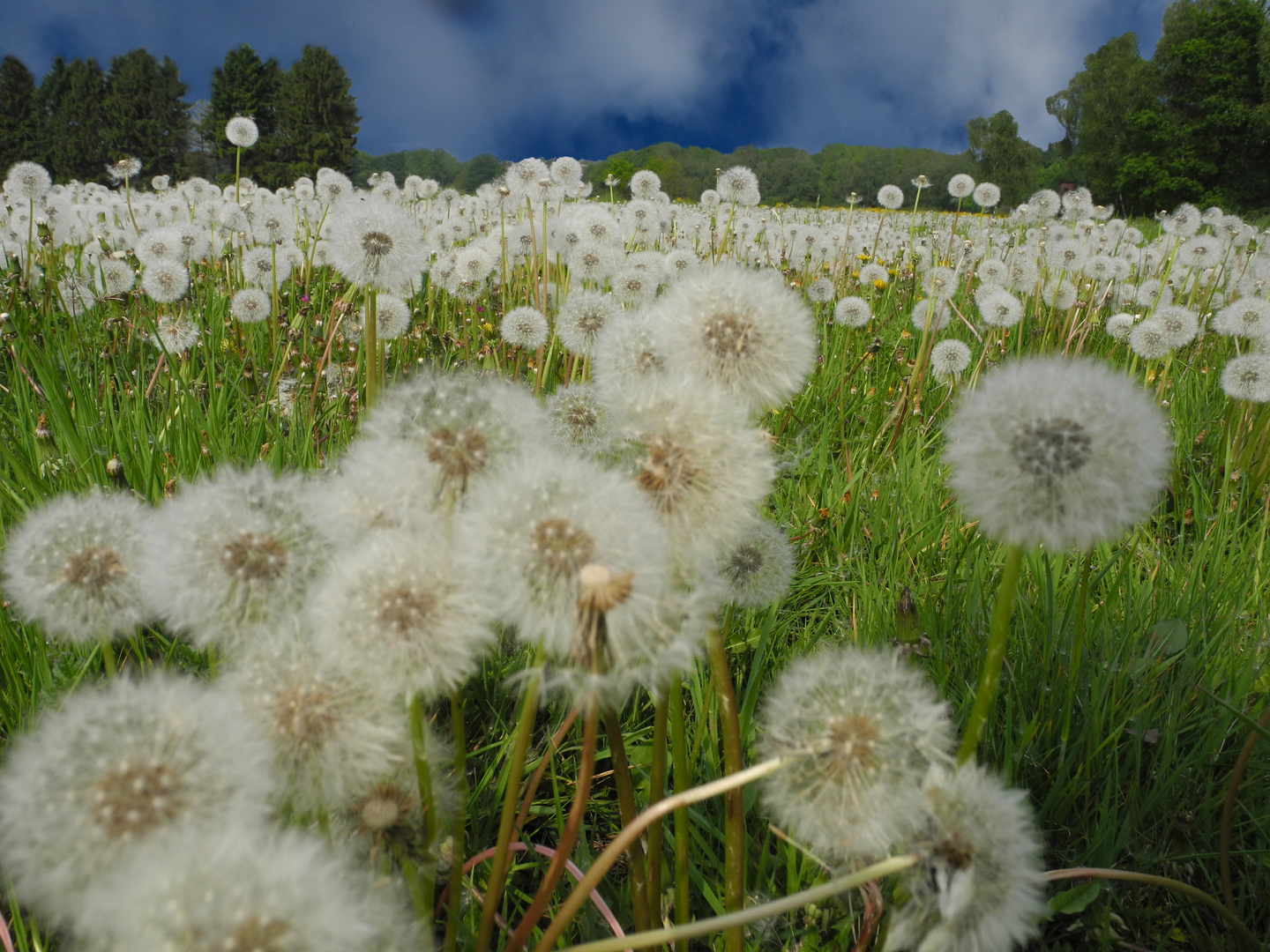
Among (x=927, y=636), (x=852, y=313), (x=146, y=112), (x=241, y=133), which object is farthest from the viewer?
(x=146, y=112)

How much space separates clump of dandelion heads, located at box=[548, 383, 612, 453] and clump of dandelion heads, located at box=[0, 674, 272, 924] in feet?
2.67

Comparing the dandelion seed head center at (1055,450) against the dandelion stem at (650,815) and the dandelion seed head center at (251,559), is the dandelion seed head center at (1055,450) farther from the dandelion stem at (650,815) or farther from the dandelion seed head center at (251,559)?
the dandelion seed head center at (251,559)

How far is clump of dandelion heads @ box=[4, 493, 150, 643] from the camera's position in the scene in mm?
1214

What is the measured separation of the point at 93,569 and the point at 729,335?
3.81ft

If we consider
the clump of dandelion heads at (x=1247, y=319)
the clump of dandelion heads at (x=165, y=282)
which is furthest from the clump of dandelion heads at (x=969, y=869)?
the clump of dandelion heads at (x=165, y=282)

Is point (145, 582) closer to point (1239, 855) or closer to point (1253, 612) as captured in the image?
point (1239, 855)

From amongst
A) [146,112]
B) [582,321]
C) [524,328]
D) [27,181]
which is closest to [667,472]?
[582,321]

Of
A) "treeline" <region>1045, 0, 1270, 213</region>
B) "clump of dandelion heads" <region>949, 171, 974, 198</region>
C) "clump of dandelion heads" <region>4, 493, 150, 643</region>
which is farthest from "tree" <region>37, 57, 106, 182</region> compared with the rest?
"treeline" <region>1045, 0, 1270, 213</region>

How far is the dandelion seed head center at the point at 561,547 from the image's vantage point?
0.89m

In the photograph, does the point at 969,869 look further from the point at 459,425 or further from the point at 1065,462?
the point at 459,425

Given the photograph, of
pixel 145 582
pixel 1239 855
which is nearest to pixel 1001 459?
pixel 145 582

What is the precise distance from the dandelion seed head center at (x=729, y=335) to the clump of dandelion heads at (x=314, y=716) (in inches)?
31.3

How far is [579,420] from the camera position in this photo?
5.14ft

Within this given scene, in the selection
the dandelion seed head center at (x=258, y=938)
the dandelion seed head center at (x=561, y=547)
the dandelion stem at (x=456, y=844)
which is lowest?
the dandelion stem at (x=456, y=844)
